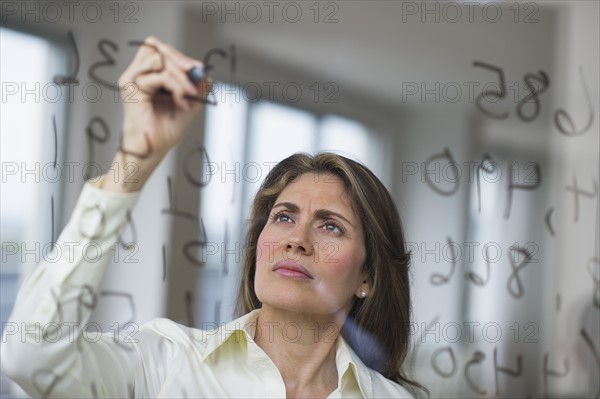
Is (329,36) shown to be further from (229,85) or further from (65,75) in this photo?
(65,75)

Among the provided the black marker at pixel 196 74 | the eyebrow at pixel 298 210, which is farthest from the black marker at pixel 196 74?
the eyebrow at pixel 298 210

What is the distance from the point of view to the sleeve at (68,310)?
0.46 meters

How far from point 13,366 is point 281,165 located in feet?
0.72

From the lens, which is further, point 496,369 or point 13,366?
point 496,369

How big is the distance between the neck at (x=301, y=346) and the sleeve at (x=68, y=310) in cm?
12

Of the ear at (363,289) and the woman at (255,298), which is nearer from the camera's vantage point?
the woman at (255,298)

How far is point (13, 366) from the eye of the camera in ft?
1.53

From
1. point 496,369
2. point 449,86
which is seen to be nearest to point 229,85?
point 449,86

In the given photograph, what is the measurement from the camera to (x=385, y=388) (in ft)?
1.93

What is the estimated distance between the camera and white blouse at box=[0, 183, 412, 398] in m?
0.46

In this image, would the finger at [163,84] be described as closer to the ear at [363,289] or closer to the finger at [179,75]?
the finger at [179,75]

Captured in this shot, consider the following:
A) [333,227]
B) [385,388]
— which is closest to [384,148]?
[333,227]

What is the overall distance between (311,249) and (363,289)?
62 mm

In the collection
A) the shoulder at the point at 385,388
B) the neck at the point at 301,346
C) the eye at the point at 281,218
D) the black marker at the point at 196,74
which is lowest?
the shoulder at the point at 385,388
